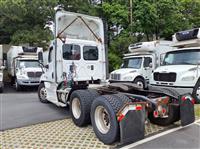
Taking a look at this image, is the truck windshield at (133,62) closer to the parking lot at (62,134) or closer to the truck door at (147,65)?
the truck door at (147,65)

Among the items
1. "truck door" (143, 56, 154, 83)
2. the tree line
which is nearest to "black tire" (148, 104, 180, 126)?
"truck door" (143, 56, 154, 83)

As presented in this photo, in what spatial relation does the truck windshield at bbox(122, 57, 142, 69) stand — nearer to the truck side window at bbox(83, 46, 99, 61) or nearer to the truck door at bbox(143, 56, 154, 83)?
the truck door at bbox(143, 56, 154, 83)

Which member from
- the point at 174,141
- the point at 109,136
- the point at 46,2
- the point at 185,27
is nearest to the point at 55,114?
the point at 109,136

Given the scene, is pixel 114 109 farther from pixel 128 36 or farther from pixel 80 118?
pixel 128 36

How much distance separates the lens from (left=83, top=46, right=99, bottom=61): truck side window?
8172 millimetres

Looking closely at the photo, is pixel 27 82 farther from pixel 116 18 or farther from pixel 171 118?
pixel 116 18

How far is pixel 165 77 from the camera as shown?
920 cm

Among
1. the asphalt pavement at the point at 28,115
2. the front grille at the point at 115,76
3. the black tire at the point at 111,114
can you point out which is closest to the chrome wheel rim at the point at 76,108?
the asphalt pavement at the point at 28,115

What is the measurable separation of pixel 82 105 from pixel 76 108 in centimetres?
60

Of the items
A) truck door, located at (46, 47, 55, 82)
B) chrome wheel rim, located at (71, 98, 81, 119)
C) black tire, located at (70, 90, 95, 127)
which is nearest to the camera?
→ black tire, located at (70, 90, 95, 127)

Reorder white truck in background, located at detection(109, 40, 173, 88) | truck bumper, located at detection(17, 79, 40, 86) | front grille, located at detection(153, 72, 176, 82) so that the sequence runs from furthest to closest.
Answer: truck bumper, located at detection(17, 79, 40, 86) → white truck in background, located at detection(109, 40, 173, 88) → front grille, located at detection(153, 72, 176, 82)

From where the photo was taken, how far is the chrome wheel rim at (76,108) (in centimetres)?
588

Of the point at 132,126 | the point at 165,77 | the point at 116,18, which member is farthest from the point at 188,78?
the point at 116,18

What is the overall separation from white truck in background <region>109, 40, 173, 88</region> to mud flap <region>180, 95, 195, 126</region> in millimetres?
6938
